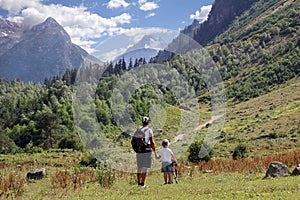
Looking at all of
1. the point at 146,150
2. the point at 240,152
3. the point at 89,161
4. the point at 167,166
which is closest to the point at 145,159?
the point at 146,150

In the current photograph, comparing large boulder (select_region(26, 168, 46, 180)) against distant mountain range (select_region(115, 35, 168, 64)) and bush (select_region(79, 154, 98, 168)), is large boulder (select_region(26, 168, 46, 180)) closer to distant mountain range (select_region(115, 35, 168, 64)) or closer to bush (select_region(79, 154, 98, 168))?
bush (select_region(79, 154, 98, 168))

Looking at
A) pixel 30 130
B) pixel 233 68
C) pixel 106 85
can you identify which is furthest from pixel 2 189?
pixel 233 68

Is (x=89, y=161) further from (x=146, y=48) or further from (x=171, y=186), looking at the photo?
(x=171, y=186)

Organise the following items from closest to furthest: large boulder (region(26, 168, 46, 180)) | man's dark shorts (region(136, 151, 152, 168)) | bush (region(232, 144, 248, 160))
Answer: man's dark shorts (region(136, 151, 152, 168))
large boulder (region(26, 168, 46, 180))
bush (region(232, 144, 248, 160))

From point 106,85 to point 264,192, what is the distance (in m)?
93.1

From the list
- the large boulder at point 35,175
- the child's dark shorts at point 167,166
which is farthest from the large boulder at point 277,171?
the large boulder at point 35,175

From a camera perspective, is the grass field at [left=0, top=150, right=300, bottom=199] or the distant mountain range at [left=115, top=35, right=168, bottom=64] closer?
the grass field at [left=0, top=150, right=300, bottom=199]

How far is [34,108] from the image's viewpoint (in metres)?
115

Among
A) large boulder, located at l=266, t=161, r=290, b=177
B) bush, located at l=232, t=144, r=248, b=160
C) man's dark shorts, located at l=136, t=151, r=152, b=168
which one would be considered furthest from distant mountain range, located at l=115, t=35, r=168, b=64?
bush, located at l=232, t=144, r=248, b=160

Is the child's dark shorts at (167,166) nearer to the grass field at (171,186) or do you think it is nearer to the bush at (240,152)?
the grass field at (171,186)

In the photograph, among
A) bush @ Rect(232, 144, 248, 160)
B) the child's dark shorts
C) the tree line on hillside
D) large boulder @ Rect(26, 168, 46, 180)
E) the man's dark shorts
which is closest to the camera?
the man's dark shorts

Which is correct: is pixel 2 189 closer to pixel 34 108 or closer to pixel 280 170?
pixel 280 170

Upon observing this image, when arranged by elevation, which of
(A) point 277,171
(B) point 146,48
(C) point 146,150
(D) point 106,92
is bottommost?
(A) point 277,171

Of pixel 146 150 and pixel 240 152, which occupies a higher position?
pixel 146 150
